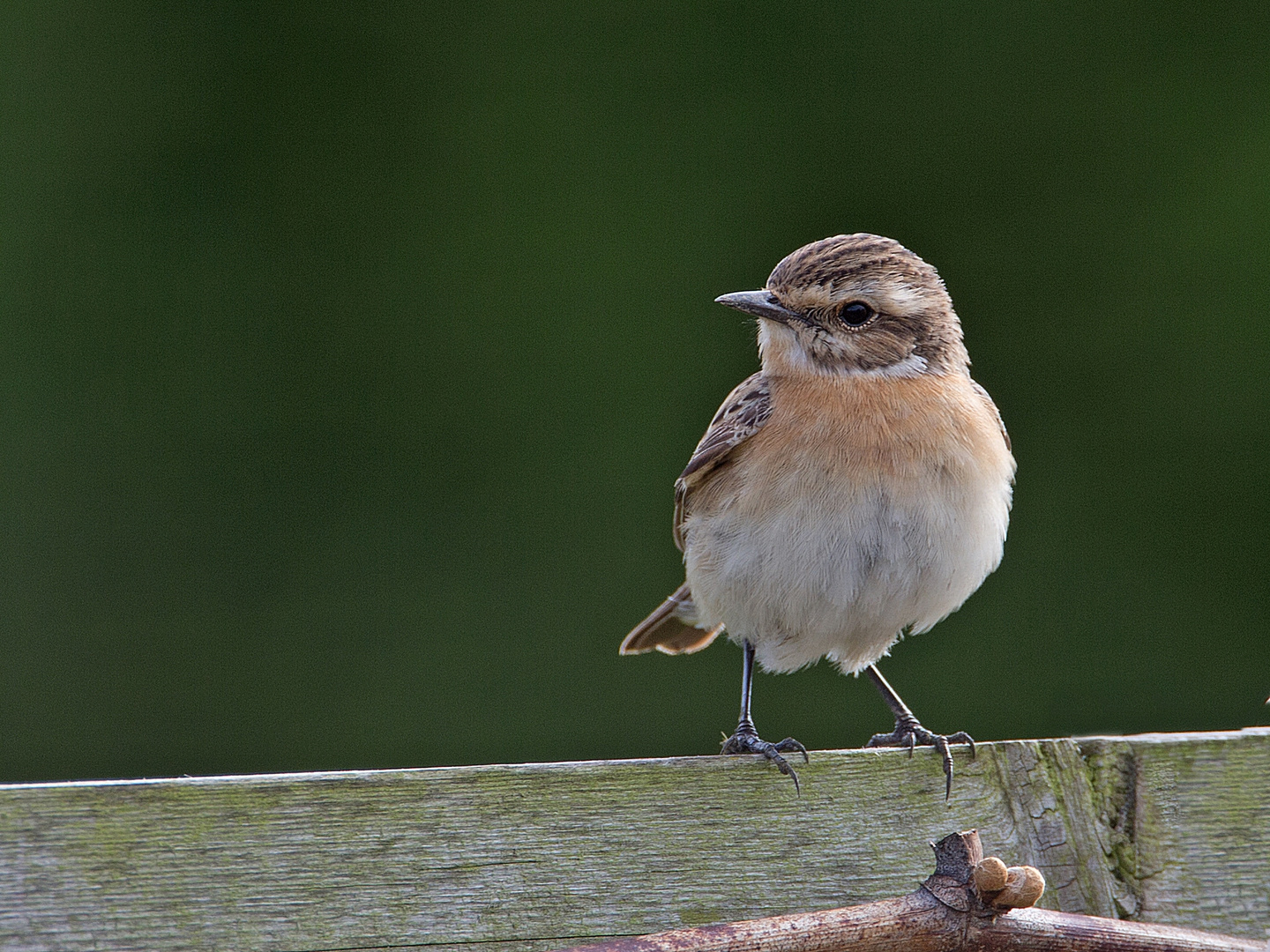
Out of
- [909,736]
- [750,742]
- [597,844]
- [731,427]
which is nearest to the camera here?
[597,844]

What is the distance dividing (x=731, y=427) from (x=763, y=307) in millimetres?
374

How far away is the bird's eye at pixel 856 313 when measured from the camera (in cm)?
407

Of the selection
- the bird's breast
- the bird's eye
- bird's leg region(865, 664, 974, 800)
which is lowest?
bird's leg region(865, 664, 974, 800)

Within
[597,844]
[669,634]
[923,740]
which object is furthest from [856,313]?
[597,844]

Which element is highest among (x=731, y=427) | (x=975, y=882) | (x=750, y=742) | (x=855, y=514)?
(x=731, y=427)

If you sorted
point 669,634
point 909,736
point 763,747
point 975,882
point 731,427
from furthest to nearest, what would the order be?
1. point 669,634
2. point 731,427
3. point 909,736
4. point 763,747
5. point 975,882

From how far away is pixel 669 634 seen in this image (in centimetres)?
Result: 460

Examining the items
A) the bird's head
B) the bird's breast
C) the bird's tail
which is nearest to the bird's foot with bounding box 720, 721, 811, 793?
the bird's breast

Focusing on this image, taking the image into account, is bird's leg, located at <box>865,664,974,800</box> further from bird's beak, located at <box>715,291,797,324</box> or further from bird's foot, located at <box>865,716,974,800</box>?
bird's beak, located at <box>715,291,797,324</box>

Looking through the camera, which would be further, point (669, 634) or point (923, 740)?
point (669, 634)

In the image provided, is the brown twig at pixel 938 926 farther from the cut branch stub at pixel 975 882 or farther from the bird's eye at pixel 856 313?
the bird's eye at pixel 856 313

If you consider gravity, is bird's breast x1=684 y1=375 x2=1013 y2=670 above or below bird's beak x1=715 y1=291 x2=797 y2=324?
below

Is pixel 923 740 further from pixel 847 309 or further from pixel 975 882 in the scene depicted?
pixel 847 309

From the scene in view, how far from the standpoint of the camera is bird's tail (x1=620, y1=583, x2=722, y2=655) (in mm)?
4516
